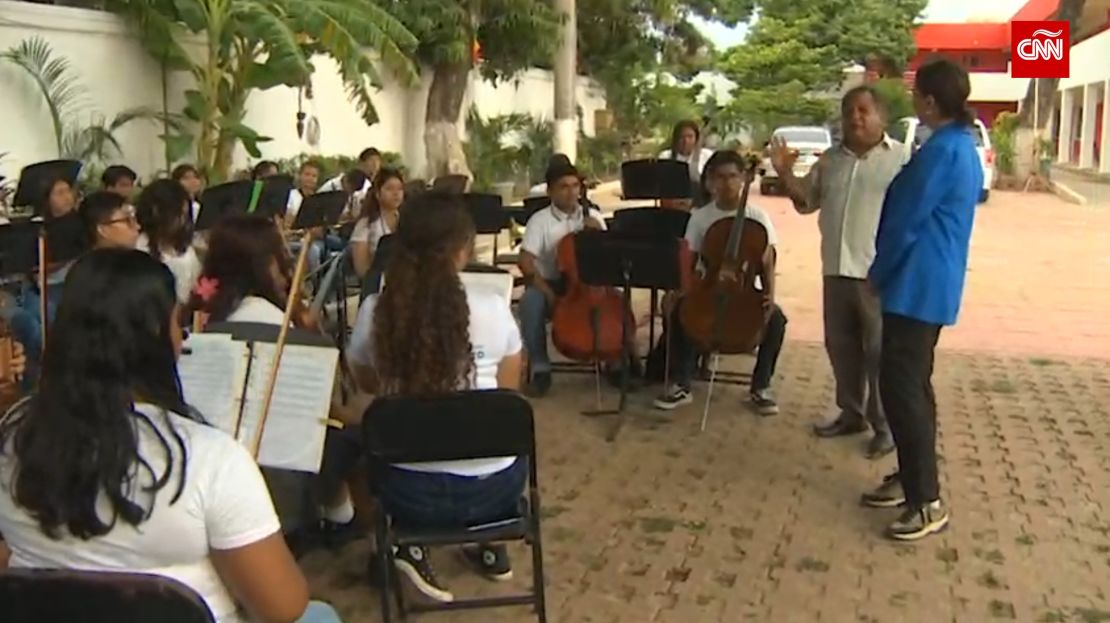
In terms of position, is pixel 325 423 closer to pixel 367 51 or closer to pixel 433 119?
pixel 367 51

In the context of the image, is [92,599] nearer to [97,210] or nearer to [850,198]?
[97,210]

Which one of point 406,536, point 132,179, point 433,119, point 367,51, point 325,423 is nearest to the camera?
point 325,423

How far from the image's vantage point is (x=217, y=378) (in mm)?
3025

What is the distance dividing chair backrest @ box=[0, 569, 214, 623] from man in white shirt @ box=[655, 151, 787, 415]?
4.89m

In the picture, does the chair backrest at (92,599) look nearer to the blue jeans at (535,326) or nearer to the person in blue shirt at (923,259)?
the person in blue shirt at (923,259)

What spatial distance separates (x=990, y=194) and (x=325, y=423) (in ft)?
80.0

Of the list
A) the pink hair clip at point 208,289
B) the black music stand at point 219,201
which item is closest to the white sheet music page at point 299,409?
the pink hair clip at point 208,289

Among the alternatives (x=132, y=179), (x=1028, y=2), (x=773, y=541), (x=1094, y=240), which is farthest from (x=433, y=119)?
(x=1028, y=2)

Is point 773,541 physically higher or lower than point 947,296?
lower

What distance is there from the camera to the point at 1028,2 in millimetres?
42281

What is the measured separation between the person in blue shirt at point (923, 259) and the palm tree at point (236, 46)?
763 centimetres

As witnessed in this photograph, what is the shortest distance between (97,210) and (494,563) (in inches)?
92.5

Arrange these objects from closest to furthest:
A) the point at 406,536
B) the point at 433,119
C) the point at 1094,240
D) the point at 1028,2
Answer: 1. the point at 406,536
2. the point at 1094,240
3. the point at 433,119
4. the point at 1028,2

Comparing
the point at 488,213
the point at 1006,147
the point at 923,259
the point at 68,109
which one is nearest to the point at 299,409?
the point at 923,259
